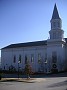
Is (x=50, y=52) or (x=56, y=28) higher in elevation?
(x=56, y=28)

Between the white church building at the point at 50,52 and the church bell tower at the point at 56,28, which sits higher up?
the church bell tower at the point at 56,28

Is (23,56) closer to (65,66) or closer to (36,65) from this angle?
(36,65)

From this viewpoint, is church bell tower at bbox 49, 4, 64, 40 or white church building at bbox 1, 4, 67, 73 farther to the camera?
church bell tower at bbox 49, 4, 64, 40

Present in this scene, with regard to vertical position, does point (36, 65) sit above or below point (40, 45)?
below

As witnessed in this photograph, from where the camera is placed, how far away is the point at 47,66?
2714 inches

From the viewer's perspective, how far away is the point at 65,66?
227 ft

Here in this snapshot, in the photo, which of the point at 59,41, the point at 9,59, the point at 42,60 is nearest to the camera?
the point at 59,41

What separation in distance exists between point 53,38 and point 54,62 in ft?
26.4

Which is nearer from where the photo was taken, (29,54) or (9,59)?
(29,54)

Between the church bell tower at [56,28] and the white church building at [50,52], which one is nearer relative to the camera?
the white church building at [50,52]

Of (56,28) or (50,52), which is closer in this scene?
(50,52)

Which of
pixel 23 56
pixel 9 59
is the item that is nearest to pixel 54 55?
pixel 23 56

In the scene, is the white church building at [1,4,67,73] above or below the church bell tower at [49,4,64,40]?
below

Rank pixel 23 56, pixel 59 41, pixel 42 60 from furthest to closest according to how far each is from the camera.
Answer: pixel 23 56 < pixel 42 60 < pixel 59 41
